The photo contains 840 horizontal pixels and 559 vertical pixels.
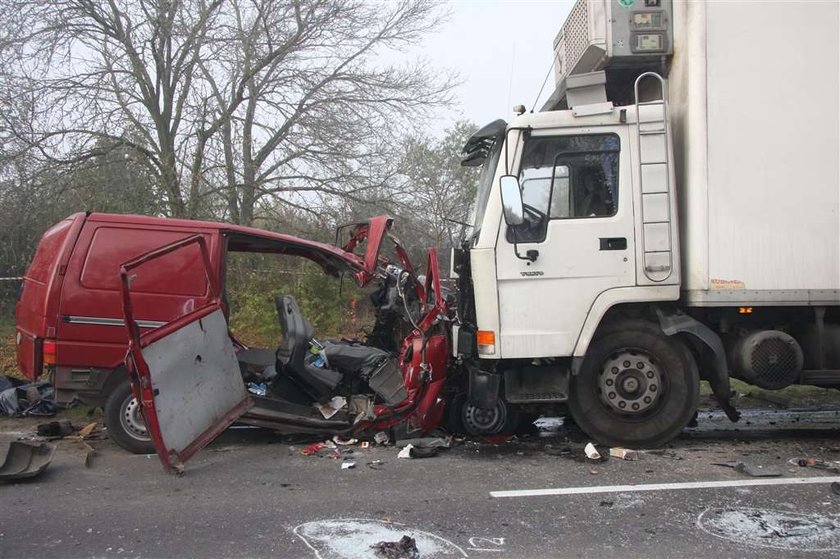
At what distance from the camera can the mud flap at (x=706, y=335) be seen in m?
5.39

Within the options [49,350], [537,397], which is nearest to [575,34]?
[537,397]

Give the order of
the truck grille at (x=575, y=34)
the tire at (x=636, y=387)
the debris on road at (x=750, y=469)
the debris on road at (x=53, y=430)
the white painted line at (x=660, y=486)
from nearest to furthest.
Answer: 1. the white painted line at (x=660, y=486)
2. the debris on road at (x=750, y=469)
3. the tire at (x=636, y=387)
4. the truck grille at (x=575, y=34)
5. the debris on road at (x=53, y=430)

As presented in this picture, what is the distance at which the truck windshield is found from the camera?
5648 millimetres

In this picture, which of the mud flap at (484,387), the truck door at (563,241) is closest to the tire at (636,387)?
the truck door at (563,241)

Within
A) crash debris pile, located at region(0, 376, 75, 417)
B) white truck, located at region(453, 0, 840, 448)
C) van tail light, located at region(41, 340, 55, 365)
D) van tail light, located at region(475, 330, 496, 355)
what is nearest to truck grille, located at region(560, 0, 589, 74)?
white truck, located at region(453, 0, 840, 448)

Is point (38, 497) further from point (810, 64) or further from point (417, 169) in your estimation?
point (417, 169)

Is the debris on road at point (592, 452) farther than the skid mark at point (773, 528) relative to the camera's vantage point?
Yes

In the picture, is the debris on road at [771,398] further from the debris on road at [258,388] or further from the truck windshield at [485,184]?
the debris on road at [258,388]

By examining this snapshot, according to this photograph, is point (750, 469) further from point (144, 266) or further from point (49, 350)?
point (49, 350)

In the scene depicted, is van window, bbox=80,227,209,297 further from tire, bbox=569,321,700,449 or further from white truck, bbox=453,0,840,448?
tire, bbox=569,321,700,449

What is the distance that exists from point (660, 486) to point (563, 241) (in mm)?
1972

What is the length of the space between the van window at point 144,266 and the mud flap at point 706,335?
4.01 meters

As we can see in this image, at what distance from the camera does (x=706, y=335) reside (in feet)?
17.8

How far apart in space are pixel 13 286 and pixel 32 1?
5830mm
